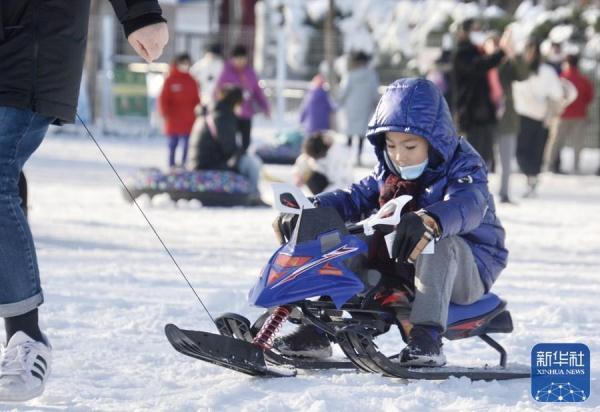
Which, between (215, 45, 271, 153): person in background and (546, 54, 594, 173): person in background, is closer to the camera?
(215, 45, 271, 153): person in background

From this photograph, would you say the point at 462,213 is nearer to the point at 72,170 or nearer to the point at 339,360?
the point at 339,360

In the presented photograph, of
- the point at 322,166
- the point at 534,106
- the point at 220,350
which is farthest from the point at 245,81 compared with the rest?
the point at 220,350

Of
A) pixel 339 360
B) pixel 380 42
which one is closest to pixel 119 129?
pixel 380 42

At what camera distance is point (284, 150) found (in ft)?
57.7

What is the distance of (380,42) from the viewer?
1200 inches

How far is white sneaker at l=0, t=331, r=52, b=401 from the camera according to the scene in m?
3.62

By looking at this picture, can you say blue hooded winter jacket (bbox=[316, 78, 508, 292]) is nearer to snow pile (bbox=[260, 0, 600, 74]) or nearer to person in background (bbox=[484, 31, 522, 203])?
person in background (bbox=[484, 31, 522, 203])

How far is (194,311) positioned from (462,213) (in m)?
1.94

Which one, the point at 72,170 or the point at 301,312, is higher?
the point at 301,312

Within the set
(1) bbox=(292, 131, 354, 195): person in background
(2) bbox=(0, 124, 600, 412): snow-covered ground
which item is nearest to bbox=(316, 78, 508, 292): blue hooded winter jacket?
(2) bbox=(0, 124, 600, 412): snow-covered ground

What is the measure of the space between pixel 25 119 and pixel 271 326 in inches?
42.3

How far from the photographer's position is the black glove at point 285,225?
4.24 m

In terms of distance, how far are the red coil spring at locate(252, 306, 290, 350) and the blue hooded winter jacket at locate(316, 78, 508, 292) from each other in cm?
55

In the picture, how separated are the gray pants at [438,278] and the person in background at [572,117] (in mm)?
13204
